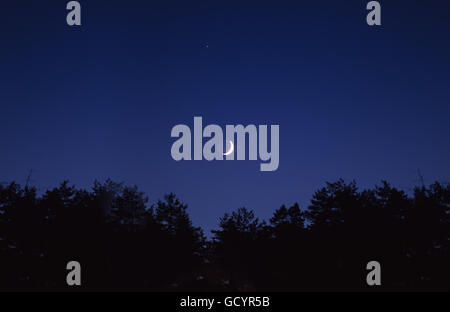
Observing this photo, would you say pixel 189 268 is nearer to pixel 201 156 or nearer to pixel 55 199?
pixel 55 199

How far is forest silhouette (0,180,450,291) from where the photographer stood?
31203 mm

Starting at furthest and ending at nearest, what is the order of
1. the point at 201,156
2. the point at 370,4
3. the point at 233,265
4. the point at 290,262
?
1. the point at 233,265
2. the point at 290,262
3. the point at 201,156
4. the point at 370,4

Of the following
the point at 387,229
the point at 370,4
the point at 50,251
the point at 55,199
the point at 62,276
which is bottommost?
the point at 62,276

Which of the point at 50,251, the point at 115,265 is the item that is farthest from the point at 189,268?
the point at 50,251

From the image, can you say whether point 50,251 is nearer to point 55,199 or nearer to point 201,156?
point 55,199

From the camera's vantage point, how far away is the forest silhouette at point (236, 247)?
31.2 m

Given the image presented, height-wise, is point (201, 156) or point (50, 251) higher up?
point (201, 156)

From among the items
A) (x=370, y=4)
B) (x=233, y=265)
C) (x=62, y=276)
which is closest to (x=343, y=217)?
(x=233, y=265)

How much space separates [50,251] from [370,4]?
105ft

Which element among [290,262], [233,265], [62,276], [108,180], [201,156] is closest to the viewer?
[201,156]

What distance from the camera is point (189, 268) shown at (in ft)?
113

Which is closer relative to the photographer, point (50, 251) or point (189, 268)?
point (50, 251)

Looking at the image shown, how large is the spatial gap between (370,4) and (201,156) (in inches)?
466

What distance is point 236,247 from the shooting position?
1444 inches
